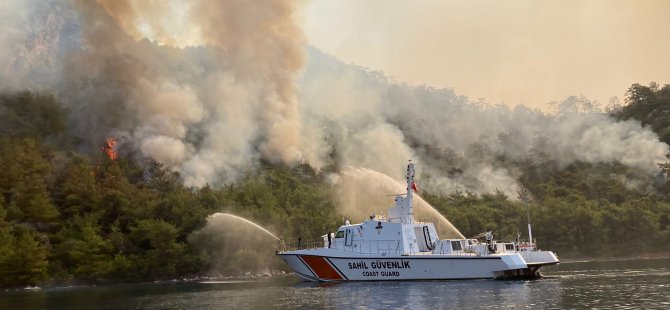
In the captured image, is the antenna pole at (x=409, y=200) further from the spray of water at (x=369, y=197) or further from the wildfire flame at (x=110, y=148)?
the wildfire flame at (x=110, y=148)

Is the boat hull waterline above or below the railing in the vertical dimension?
below

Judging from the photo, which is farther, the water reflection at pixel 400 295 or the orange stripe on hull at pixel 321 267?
the orange stripe on hull at pixel 321 267

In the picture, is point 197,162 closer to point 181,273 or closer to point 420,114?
point 181,273

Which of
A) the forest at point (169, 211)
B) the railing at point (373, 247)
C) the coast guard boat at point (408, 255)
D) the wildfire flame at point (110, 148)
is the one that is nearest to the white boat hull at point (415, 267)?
the coast guard boat at point (408, 255)

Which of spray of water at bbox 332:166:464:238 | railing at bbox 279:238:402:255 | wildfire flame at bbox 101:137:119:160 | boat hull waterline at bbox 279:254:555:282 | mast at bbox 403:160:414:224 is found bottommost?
boat hull waterline at bbox 279:254:555:282

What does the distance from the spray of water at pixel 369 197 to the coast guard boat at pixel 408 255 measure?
26.7 meters

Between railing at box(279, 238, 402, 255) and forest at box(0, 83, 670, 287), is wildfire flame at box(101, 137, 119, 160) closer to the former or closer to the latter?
forest at box(0, 83, 670, 287)

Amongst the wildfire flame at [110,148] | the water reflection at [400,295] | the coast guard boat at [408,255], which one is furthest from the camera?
the wildfire flame at [110,148]

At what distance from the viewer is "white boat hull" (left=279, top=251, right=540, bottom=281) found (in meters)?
60.3

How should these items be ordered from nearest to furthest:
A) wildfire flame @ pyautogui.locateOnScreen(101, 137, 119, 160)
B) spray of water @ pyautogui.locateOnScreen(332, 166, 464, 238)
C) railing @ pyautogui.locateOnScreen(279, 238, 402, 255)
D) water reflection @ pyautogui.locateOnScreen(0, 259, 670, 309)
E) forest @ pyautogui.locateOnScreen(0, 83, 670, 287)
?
water reflection @ pyautogui.locateOnScreen(0, 259, 670, 309)
railing @ pyautogui.locateOnScreen(279, 238, 402, 255)
forest @ pyautogui.locateOnScreen(0, 83, 670, 287)
spray of water @ pyautogui.locateOnScreen(332, 166, 464, 238)
wildfire flame @ pyautogui.locateOnScreen(101, 137, 119, 160)

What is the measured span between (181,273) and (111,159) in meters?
35.6

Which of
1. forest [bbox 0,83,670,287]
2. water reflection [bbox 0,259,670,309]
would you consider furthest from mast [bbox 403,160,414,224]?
forest [bbox 0,83,670,287]

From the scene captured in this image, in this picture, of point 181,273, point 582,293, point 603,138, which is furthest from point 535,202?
point 582,293

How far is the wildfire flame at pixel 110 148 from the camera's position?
117 m
